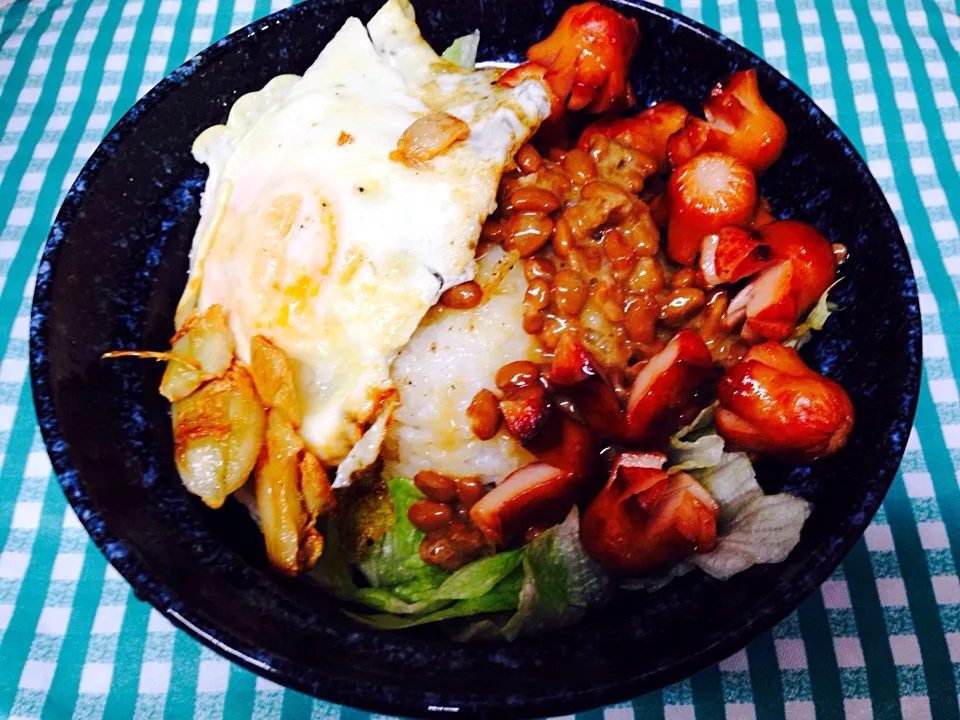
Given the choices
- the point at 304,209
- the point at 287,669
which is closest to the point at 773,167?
the point at 304,209

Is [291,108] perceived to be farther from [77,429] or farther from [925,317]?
[925,317]

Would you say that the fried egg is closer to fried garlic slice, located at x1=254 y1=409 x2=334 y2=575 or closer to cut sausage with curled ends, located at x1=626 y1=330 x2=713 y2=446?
fried garlic slice, located at x1=254 y1=409 x2=334 y2=575

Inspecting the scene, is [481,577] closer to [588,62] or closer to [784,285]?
[784,285]

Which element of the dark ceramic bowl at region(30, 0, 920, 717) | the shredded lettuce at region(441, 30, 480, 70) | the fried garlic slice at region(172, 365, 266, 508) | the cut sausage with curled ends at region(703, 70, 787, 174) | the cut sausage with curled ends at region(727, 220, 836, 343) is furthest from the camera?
the shredded lettuce at region(441, 30, 480, 70)

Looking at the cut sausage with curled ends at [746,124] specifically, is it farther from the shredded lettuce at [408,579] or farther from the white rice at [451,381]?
the shredded lettuce at [408,579]

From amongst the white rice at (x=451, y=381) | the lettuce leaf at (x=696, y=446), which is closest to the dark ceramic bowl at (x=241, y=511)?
the lettuce leaf at (x=696, y=446)

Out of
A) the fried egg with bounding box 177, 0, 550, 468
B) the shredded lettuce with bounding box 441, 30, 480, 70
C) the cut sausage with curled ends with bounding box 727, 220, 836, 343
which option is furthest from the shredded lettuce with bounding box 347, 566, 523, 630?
the shredded lettuce with bounding box 441, 30, 480, 70
